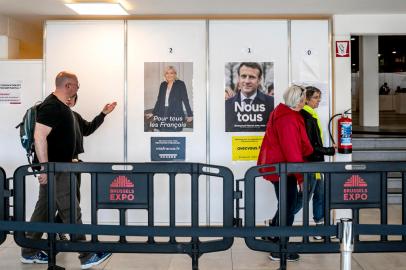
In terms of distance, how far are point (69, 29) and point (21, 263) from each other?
2.91 metres

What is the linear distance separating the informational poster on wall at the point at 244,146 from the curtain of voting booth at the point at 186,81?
0.01 meters

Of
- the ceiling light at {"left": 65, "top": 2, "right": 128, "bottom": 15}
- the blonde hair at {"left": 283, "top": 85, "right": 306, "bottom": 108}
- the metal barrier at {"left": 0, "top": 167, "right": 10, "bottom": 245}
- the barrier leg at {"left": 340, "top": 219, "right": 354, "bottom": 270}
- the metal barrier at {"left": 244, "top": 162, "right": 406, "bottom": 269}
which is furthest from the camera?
the ceiling light at {"left": 65, "top": 2, "right": 128, "bottom": 15}

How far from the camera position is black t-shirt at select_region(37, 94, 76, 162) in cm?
441

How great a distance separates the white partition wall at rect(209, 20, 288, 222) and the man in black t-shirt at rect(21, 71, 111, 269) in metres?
2.17

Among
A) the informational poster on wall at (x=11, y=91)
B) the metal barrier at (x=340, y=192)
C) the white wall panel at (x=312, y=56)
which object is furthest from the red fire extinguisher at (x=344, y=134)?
the informational poster on wall at (x=11, y=91)

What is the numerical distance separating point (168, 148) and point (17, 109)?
189 centimetres

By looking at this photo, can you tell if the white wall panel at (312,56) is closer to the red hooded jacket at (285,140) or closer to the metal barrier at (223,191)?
the red hooded jacket at (285,140)

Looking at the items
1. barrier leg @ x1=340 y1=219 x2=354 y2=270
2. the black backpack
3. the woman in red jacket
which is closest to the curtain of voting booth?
the woman in red jacket

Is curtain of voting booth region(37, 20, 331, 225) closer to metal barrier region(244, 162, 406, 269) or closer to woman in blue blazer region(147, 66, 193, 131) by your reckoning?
woman in blue blazer region(147, 66, 193, 131)

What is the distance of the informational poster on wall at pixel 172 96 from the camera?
6.37 meters

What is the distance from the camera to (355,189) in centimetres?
387

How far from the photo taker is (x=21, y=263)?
4750 mm

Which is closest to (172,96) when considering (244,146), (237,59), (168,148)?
(168,148)

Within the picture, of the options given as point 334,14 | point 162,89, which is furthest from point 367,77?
point 162,89
